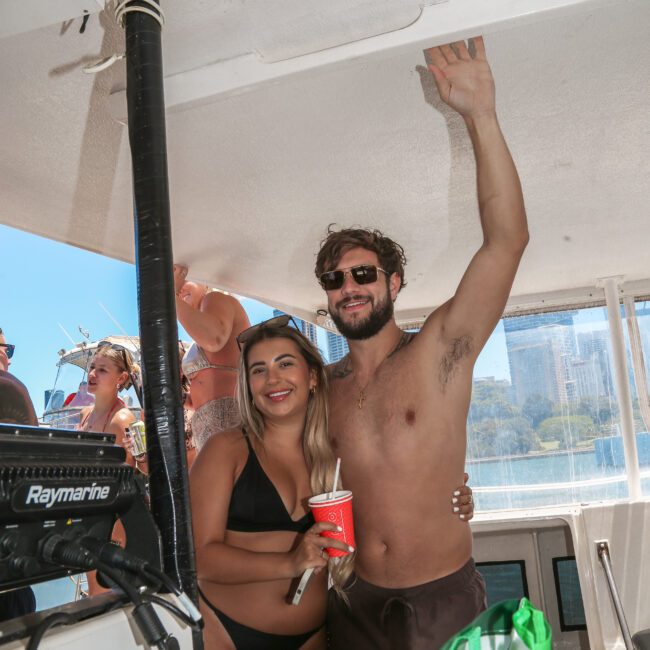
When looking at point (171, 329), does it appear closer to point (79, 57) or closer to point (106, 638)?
point (106, 638)

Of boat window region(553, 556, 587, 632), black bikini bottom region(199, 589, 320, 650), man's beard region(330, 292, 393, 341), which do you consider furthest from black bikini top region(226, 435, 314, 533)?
boat window region(553, 556, 587, 632)

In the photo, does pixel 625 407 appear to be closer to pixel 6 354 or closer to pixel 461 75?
pixel 461 75

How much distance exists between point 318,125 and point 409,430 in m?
1.12

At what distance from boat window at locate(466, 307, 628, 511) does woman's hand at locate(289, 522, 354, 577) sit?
14.2 feet

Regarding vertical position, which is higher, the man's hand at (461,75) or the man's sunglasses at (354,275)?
the man's hand at (461,75)

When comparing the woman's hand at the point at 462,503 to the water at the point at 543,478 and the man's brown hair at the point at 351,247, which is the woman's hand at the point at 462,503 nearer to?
the man's brown hair at the point at 351,247

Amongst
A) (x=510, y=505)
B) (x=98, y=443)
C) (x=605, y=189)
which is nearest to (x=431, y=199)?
(x=605, y=189)

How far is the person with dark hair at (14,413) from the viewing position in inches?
66.4

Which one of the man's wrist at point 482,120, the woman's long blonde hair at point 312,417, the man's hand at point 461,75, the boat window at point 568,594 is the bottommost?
the boat window at point 568,594

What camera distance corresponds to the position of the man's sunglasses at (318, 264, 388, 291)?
2271 mm

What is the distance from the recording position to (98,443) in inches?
34.5

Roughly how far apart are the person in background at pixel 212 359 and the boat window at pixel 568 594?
2.61m

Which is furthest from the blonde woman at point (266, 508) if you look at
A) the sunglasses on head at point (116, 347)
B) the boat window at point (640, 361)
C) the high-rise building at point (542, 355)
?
the high-rise building at point (542, 355)

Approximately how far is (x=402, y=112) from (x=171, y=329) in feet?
4.63
